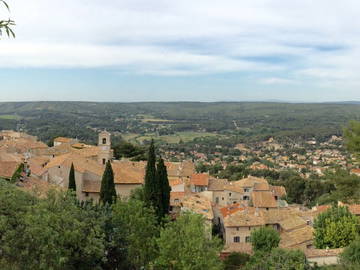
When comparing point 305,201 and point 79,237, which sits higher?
point 79,237

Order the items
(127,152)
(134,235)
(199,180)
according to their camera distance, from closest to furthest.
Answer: (134,235) → (199,180) → (127,152)

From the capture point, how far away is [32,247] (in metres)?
13.8

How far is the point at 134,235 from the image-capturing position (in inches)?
789

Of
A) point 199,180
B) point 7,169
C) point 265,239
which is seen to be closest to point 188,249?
point 265,239

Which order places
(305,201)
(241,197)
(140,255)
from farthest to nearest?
(305,201) < (241,197) < (140,255)

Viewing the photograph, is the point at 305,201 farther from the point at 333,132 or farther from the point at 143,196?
the point at 333,132

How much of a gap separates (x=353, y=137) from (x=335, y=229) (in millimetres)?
6806

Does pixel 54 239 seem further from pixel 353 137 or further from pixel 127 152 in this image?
pixel 127 152

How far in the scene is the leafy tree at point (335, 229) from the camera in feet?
95.2

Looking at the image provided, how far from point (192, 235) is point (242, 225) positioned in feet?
55.0

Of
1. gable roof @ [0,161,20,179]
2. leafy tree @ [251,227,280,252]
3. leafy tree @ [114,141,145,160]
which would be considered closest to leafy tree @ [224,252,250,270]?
leafy tree @ [251,227,280,252]

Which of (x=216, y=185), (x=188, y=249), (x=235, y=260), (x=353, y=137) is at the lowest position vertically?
(x=216, y=185)

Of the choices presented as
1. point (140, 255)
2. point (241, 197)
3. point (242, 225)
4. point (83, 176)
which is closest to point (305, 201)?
point (241, 197)

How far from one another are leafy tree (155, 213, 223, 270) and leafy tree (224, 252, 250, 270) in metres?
7.63
